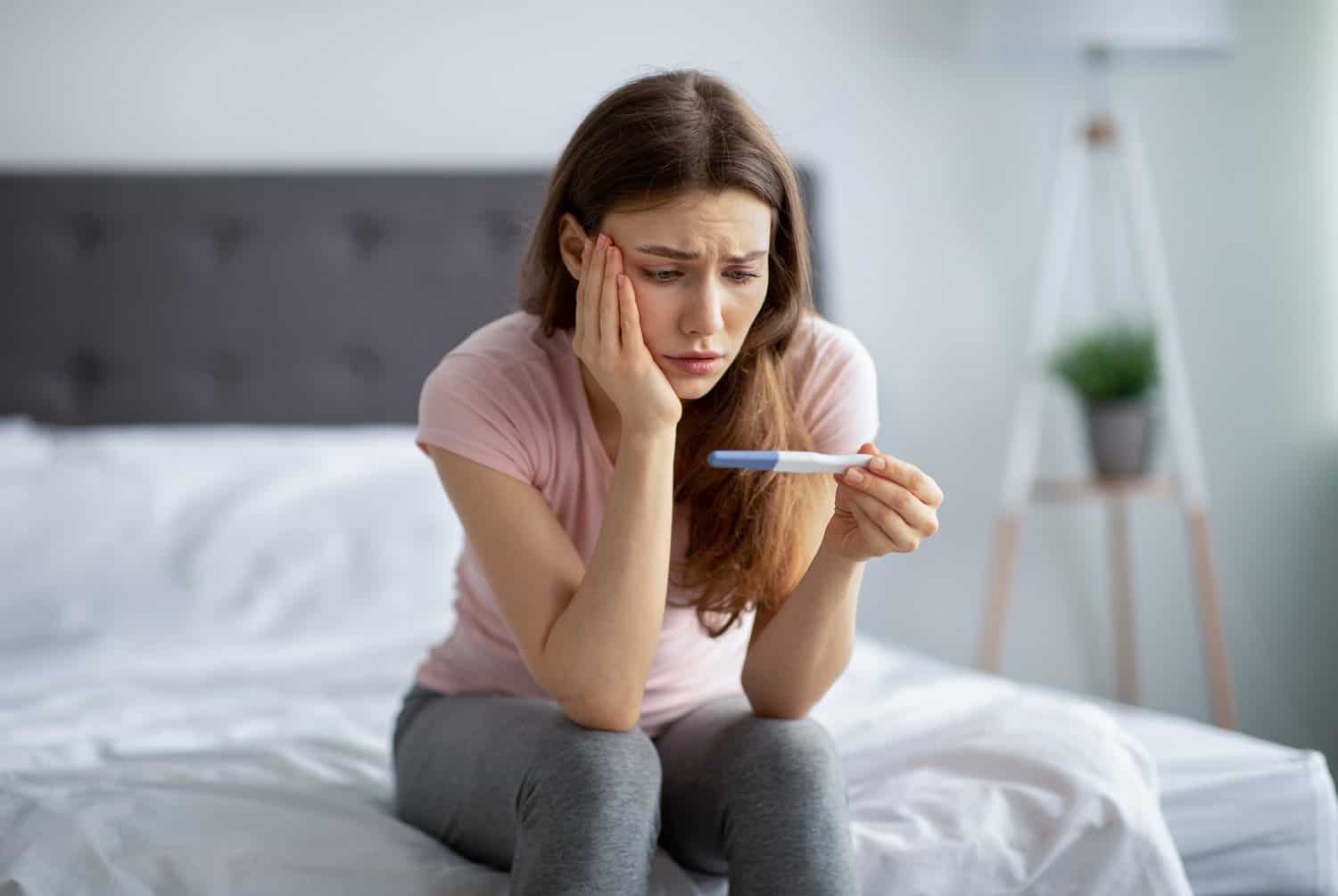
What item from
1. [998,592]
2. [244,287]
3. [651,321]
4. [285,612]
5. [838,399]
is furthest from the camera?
[998,592]

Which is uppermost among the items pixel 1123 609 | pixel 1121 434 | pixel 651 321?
pixel 651 321

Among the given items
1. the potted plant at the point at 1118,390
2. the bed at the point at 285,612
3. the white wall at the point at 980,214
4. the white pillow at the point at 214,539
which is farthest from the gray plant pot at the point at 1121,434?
the white pillow at the point at 214,539

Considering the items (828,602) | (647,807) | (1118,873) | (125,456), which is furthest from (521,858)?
(125,456)

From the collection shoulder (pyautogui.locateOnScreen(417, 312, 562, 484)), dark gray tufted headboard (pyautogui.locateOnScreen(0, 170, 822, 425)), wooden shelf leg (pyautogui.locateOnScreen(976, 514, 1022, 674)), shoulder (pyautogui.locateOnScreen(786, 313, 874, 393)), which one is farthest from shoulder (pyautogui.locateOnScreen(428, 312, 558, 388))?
wooden shelf leg (pyautogui.locateOnScreen(976, 514, 1022, 674))

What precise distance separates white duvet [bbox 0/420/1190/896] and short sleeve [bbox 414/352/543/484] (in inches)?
12.9

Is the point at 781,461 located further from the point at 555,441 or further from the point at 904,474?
the point at 555,441

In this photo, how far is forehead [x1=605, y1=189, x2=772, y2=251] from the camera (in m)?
0.99

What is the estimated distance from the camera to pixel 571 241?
1.07 m

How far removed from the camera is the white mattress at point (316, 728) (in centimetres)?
101

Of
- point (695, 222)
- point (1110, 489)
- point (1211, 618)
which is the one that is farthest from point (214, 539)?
point (1211, 618)

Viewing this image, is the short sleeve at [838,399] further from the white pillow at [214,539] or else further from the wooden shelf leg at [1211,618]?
the wooden shelf leg at [1211,618]

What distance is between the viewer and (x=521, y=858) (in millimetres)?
914

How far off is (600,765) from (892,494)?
0.29 metres

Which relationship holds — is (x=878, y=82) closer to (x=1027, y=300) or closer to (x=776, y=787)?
(x=1027, y=300)
